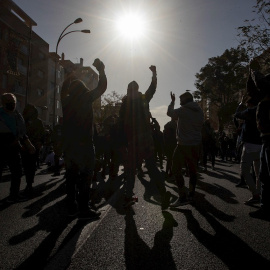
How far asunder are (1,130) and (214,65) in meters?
45.8

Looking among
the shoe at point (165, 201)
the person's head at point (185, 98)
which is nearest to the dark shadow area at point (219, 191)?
the shoe at point (165, 201)

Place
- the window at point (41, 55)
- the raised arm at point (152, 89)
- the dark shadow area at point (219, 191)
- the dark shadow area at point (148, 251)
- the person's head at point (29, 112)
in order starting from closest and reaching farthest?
1. the dark shadow area at point (148, 251)
2. the raised arm at point (152, 89)
3. the dark shadow area at point (219, 191)
4. the person's head at point (29, 112)
5. the window at point (41, 55)

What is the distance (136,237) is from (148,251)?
0.48 meters

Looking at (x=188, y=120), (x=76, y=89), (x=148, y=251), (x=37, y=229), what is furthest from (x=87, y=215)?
(x=188, y=120)

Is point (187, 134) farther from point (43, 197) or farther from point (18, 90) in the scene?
point (18, 90)

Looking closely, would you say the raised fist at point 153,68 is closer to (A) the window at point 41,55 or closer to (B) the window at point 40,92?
(B) the window at point 40,92

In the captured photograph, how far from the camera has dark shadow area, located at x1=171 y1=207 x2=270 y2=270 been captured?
2763 millimetres

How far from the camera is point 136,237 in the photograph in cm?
353

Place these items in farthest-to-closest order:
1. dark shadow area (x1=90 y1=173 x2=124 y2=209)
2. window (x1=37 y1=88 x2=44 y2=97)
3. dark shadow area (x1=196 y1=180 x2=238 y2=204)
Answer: window (x1=37 y1=88 x2=44 y2=97) < dark shadow area (x1=196 y1=180 x2=238 y2=204) < dark shadow area (x1=90 y1=173 x2=124 y2=209)

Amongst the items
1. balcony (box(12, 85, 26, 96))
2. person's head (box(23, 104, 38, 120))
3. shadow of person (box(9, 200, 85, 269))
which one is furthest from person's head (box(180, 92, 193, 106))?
balcony (box(12, 85, 26, 96))

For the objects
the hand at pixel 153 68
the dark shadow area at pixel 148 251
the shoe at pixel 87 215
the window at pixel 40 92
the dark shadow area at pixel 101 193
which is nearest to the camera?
the dark shadow area at pixel 148 251

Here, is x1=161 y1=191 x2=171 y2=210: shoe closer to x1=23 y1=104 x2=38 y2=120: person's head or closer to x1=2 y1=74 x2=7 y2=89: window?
x1=23 y1=104 x2=38 y2=120: person's head

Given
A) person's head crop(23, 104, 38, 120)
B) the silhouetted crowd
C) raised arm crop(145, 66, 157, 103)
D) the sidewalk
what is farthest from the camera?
person's head crop(23, 104, 38, 120)

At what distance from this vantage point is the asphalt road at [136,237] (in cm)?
278
